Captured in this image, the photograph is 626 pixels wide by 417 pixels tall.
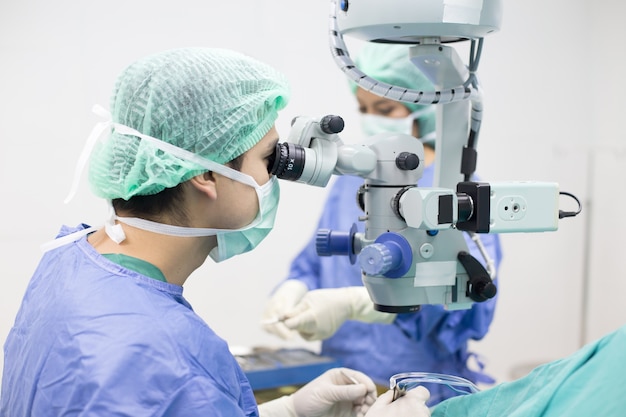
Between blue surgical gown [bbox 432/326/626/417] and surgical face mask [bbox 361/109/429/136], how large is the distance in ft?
4.10

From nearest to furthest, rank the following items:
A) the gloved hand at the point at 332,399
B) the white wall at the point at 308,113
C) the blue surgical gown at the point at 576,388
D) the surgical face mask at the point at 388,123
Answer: the blue surgical gown at the point at 576,388 → the gloved hand at the point at 332,399 → the surgical face mask at the point at 388,123 → the white wall at the point at 308,113

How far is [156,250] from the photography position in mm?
1104

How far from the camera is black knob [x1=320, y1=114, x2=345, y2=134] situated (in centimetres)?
114

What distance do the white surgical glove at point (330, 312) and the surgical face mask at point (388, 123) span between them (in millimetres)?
585

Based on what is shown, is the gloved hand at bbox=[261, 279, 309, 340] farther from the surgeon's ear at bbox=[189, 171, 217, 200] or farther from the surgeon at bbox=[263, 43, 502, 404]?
the surgeon's ear at bbox=[189, 171, 217, 200]

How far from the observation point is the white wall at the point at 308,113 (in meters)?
2.38

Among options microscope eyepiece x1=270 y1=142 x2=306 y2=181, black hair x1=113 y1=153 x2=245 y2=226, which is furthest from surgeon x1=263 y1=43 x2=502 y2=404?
black hair x1=113 y1=153 x2=245 y2=226


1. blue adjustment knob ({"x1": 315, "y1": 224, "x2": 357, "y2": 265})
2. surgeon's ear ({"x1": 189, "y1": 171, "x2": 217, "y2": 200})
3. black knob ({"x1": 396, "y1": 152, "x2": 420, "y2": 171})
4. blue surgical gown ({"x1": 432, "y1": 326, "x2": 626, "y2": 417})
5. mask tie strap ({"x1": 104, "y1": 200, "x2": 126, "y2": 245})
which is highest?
black knob ({"x1": 396, "y1": 152, "x2": 420, "y2": 171})

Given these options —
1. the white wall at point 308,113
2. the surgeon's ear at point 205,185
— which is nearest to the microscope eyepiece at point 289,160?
the surgeon's ear at point 205,185

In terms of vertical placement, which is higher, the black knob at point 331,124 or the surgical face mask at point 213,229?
the black knob at point 331,124

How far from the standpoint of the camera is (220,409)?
3.17ft

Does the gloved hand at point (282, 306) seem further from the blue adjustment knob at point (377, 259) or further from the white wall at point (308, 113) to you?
the blue adjustment knob at point (377, 259)

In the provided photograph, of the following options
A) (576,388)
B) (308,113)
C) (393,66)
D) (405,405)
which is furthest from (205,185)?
(308,113)

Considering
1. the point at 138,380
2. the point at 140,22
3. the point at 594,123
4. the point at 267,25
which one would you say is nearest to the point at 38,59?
the point at 140,22
